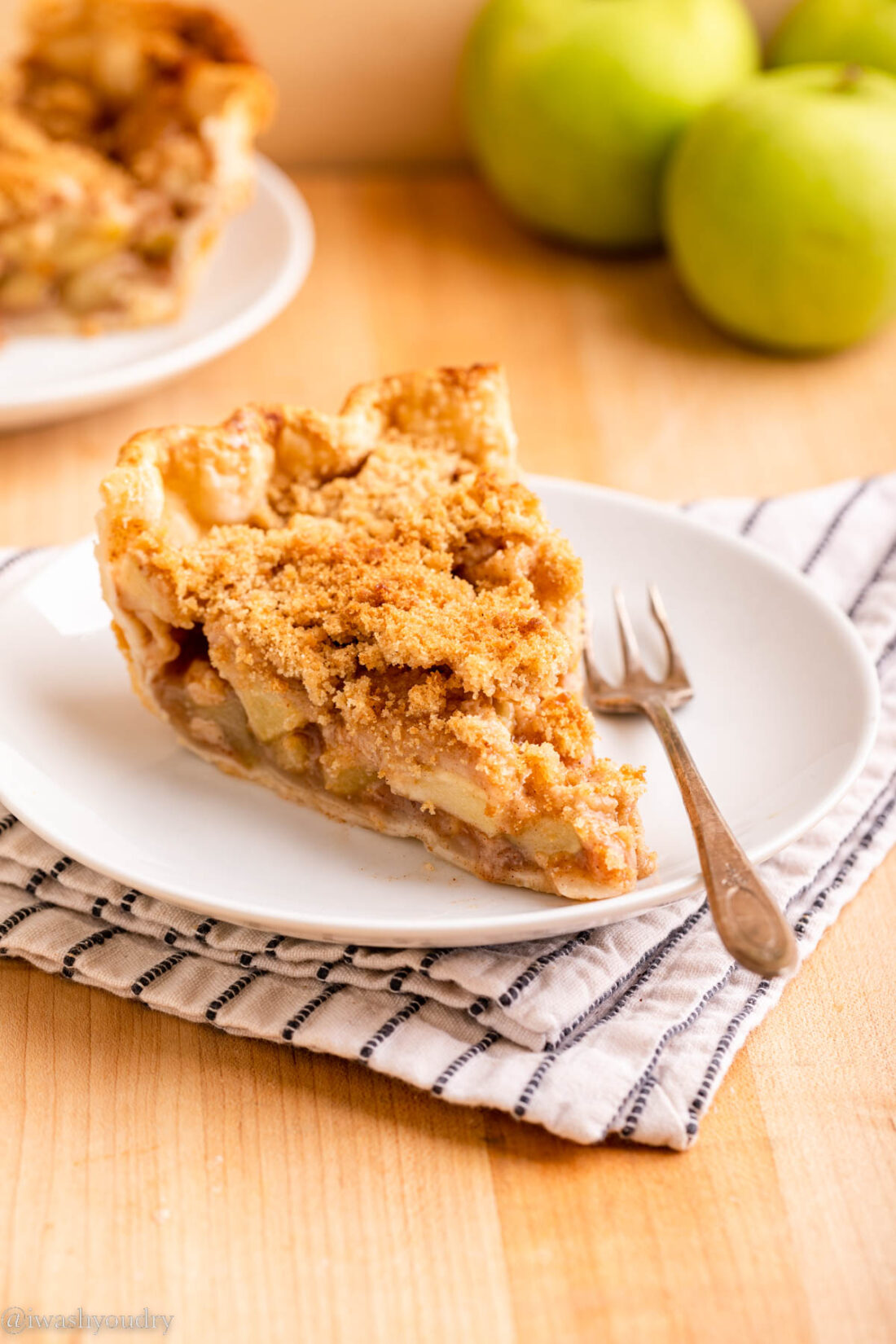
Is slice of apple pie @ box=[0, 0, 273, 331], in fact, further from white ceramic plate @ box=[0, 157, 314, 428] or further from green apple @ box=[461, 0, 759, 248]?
green apple @ box=[461, 0, 759, 248]

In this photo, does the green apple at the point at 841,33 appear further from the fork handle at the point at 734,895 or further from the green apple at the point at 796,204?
the fork handle at the point at 734,895

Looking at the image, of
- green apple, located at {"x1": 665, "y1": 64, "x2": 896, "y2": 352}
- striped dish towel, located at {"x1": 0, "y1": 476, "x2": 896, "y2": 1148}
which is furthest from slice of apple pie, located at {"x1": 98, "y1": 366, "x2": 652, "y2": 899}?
green apple, located at {"x1": 665, "y1": 64, "x2": 896, "y2": 352}

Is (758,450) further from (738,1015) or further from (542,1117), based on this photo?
(542,1117)

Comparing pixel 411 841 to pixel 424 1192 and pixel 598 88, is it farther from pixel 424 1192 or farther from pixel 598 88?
pixel 598 88

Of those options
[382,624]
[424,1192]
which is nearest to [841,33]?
[382,624]

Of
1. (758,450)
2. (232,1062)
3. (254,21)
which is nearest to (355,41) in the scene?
(254,21)

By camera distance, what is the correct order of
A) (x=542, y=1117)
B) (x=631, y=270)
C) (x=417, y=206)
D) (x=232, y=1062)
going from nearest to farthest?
1. (x=542, y=1117)
2. (x=232, y=1062)
3. (x=631, y=270)
4. (x=417, y=206)
